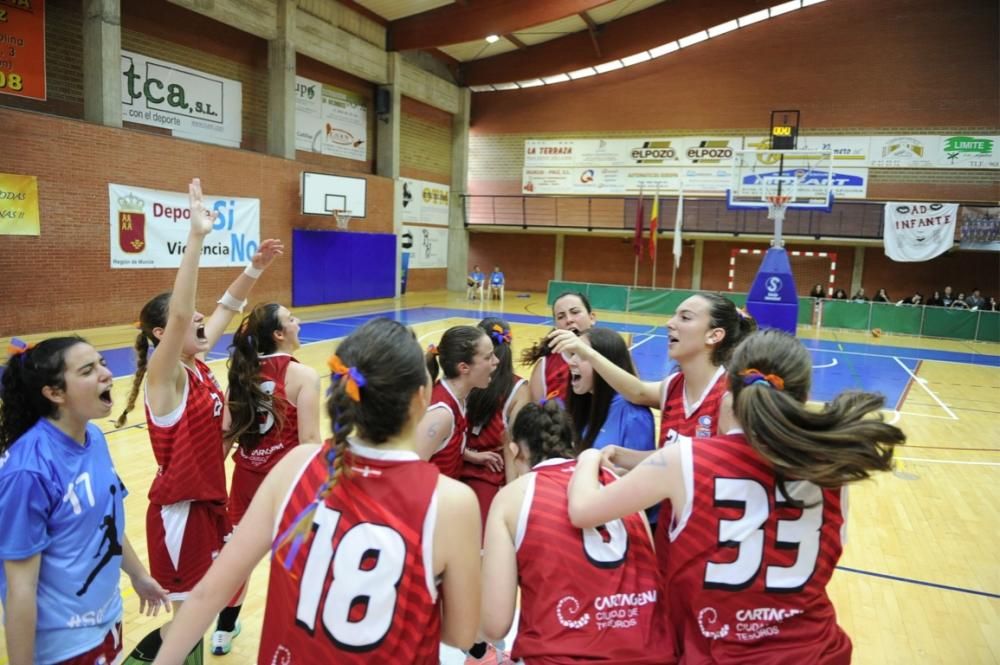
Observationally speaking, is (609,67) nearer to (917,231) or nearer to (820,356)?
(917,231)

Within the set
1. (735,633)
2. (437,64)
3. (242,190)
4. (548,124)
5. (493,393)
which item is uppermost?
(437,64)

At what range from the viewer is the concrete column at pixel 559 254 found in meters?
26.5

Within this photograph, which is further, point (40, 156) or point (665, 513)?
point (40, 156)

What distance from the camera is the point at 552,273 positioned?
26.8 m

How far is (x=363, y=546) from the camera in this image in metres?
1.41

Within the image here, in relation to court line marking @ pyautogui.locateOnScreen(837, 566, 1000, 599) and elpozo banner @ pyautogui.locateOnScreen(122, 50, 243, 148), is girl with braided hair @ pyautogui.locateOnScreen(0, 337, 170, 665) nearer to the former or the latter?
court line marking @ pyautogui.locateOnScreen(837, 566, 1000, 599)

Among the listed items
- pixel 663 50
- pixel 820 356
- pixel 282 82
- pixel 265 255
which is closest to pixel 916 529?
pixel 265 255

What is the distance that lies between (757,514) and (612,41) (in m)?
23.2

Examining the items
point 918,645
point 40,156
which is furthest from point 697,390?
point 40,156

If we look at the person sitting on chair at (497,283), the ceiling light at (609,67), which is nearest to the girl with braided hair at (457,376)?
the person sitting on chair at (497,283)

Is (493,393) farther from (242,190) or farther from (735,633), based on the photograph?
(242,190)

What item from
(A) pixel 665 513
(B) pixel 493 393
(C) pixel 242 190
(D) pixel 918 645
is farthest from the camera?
(C) pixel 242 190

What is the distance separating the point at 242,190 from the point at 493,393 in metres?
14.9

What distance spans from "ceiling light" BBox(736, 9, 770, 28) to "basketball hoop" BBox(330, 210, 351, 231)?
14201 millimetres
